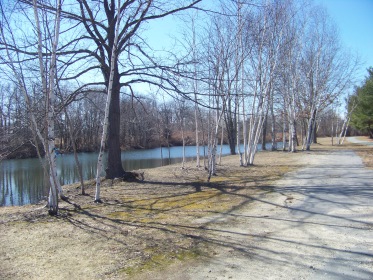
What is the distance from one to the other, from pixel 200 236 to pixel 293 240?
1.30 metres

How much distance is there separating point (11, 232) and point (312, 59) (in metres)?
25.3

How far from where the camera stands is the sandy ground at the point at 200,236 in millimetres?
3682

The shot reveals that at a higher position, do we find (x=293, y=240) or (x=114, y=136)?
(x=114, y=136)

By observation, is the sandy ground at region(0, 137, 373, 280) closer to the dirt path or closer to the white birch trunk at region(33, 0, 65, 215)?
the dirt path

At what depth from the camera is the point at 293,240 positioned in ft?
14.7

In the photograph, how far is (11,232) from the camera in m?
5.43

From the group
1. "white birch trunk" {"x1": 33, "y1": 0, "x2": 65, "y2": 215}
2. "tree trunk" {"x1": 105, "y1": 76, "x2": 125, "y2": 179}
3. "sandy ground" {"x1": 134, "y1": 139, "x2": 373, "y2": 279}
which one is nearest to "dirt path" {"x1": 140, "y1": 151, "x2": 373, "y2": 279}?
"sandy ground" {"x1": 134, "y1": 139, "x2": 373, "y2": 279}

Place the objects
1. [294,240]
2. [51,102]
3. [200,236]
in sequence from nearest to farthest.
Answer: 1. [294,240]
2. [200,236]
3. [51,102]

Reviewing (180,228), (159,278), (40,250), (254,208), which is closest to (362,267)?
(159,278)

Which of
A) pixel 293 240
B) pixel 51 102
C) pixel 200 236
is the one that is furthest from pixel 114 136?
pixel 293 240

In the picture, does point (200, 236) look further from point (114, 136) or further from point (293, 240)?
point (114, 136)

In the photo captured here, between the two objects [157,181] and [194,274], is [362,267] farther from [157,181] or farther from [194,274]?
[157,181]

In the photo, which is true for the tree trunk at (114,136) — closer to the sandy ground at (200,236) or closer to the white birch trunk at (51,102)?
the sandy ground at (200,236)

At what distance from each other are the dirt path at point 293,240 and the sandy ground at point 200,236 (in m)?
0.01
